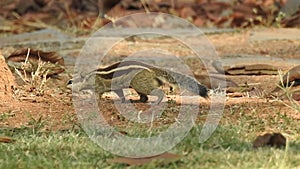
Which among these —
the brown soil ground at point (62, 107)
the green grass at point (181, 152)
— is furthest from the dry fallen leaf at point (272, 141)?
the brown soil ground at point (62, 107)

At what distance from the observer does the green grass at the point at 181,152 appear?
3258 mm

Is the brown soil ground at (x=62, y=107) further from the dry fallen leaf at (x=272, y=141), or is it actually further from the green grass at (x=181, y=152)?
the dry fallen leaf at (x=272, y=141)

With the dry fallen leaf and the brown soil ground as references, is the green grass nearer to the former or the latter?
the dry fallen leaf

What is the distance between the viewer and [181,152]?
3.40 m

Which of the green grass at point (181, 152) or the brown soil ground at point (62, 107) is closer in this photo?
the green grass at point (181, 152)

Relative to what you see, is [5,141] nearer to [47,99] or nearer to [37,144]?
[37,144]

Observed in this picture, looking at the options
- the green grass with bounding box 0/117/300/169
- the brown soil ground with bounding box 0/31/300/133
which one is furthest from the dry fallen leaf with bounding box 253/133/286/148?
the brown soil ground with bounding box 0/31/300/133

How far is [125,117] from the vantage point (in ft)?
14.3

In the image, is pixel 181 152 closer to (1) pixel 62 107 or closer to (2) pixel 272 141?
(2) pixel 272 141

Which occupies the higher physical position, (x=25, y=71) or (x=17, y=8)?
(x=17, y=8)

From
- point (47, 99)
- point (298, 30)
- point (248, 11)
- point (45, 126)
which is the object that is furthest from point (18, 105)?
point (248, 11)


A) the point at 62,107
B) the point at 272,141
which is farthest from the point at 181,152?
the point at 62,107

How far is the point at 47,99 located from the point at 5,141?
1036mm

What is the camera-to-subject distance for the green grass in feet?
10.7
